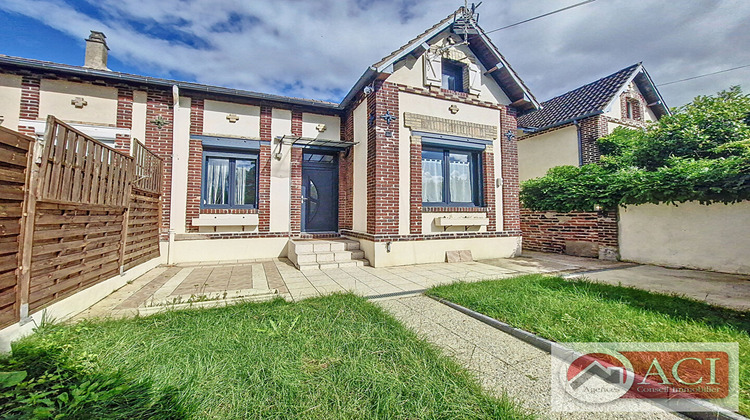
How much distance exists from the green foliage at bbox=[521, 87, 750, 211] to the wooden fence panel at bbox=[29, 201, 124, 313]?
32.5 ft

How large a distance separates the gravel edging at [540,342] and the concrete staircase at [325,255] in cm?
271

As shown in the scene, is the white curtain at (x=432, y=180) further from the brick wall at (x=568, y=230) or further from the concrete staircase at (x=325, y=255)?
the brick wall at (x=568, y=230)

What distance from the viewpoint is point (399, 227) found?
6.48 metres

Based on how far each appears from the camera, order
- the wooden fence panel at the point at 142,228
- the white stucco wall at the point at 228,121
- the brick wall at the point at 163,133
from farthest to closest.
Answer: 1. the white stucco wall at the point at 228,121
2. the brick wall at the point at 163,133
3. the wooden fence panel at the point at 142,228

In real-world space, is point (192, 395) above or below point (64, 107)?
below

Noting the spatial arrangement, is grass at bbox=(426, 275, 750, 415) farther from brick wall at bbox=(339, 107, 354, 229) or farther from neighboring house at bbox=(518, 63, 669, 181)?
neighboring house at bbox=(518, 63, 669, 181)

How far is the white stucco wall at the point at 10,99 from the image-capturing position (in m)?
5.68

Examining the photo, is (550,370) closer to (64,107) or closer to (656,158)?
(64,107)

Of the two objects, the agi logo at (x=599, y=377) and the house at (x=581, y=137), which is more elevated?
the house at (x=581, y=137)

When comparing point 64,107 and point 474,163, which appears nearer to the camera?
point 64,107

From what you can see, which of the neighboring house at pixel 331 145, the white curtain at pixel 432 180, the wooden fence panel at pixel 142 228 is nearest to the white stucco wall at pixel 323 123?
the neighboring house at pixel 331 145

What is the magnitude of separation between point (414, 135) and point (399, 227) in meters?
2.25

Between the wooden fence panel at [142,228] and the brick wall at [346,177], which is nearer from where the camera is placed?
the wooden fence panel at [142,228]

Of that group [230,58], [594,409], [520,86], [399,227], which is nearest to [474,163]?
[520,86]
